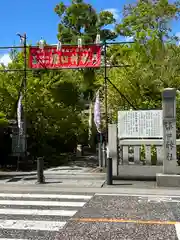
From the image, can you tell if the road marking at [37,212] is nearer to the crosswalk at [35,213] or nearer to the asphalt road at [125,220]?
the crosswalk at [35,213]

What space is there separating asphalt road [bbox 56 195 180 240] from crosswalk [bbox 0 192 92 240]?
0.23m

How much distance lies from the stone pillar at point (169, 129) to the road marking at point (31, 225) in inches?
212

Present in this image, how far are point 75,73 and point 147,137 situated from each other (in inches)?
703

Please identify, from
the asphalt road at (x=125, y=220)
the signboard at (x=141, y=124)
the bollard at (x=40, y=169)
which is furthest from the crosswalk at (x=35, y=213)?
the signboard at (x=141, y=124)

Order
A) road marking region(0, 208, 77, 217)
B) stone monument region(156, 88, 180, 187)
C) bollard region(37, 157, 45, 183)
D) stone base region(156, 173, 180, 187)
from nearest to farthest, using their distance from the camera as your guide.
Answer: road marking region(0, 208, 77, 217) < stone base region(156, 173, 180, 187) < stone monument region(156, 88, 180, 187) < bollard region(37, 157, 45, 183)

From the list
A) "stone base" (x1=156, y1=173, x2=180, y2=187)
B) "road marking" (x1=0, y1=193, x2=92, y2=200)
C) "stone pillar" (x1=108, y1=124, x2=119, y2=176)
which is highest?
"stone pillar" (x1=108, y1=124, x2=119, y2=176)

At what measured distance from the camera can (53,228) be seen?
7.04 m

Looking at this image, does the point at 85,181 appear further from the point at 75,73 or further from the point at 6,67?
the point at 75,73

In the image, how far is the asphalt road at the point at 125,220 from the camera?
260 inches

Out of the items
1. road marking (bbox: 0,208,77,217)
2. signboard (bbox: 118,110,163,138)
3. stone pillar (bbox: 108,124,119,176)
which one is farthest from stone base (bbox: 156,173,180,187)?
road marking (bbox: 0,208,77,217)

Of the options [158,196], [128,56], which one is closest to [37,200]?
[158,196]

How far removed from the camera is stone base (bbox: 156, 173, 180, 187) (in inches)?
459

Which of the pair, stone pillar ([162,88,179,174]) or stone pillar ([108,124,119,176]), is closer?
stone pillar ([162,88,179,174])

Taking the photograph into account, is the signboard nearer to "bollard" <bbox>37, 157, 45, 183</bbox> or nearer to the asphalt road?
"bollard" <bbox>37, 157, 45, 183</bbox>
